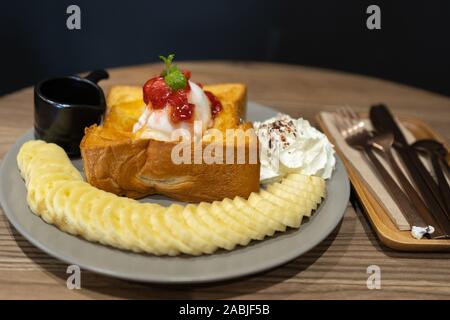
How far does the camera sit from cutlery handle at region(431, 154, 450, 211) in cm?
182

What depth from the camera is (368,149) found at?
2.10 meters

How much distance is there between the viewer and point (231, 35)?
12.3 feet

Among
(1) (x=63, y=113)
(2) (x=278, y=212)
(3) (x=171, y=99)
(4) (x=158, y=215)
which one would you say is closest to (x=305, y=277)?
(2) (x=278, y=212)

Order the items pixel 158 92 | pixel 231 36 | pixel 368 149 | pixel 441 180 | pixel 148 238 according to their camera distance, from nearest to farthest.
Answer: pixel 148 238, pixel 158 92, pixel 441 180, pixel 368 149, pixel 231 36

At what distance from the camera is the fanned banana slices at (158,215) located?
1.44 metres

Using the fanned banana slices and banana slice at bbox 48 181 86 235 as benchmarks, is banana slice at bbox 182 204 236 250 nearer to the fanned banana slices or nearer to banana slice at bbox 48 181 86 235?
the fanned banana slices

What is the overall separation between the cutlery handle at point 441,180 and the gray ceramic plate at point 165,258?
0.43 m

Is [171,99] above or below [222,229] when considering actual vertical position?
above

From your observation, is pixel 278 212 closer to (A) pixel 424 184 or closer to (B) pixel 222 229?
(B) pixel 222 229

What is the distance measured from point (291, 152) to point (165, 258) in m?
0.64

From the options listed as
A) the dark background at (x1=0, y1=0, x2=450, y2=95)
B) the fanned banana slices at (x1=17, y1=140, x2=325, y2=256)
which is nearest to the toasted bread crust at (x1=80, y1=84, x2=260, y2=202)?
the fanned banana slices at (x1=17, y1=140, x2=325, y2=256)

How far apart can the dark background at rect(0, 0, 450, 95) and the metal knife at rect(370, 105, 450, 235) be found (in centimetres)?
147
